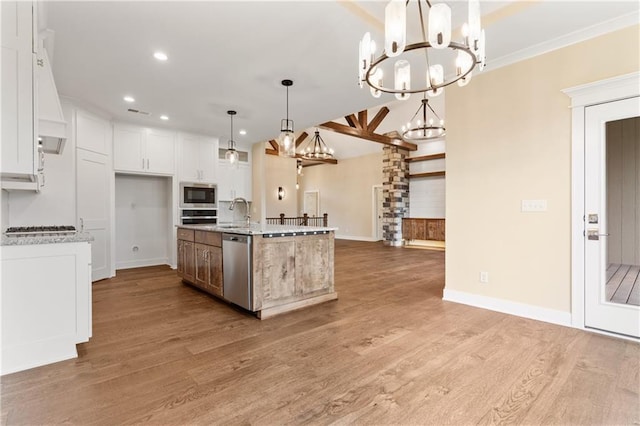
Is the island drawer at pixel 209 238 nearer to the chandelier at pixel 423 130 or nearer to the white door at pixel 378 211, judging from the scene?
the chandelier at pixel 423 130

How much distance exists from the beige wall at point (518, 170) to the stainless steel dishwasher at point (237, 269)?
2.42 m

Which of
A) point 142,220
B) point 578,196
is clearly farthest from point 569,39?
point 142,220

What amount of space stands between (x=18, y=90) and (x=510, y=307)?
15.0 feet

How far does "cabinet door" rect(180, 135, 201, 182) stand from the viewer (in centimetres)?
612

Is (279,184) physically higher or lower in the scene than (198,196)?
higher

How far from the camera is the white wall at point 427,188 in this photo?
9.34 metres

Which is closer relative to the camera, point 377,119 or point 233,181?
point 233,181

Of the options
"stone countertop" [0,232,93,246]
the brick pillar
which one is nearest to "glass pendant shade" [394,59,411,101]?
"stone countertop" [0,232,93,246]

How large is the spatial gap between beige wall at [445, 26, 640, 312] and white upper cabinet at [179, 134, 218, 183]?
15.9 ft

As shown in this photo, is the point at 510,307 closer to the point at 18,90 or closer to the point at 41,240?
the point at 41,240

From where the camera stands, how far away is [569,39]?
2803 mm

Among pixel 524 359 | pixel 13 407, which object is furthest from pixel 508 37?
pixel 13 407

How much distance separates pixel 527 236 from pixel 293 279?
8.25 ft

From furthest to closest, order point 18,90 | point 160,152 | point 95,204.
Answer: point 160,152, point 95,204, point 18,90
